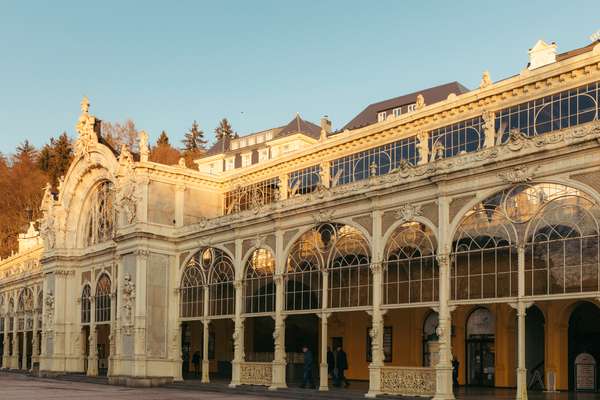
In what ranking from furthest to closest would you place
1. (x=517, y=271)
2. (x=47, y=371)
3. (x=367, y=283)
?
(x=47, y=371) < (x=367, y=283) < (x=517, y=271)

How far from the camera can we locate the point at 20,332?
66.5m

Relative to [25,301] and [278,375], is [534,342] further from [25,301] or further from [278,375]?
[25,301]

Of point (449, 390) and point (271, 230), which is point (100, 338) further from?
point (449, 390)

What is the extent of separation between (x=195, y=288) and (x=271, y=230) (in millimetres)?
7546

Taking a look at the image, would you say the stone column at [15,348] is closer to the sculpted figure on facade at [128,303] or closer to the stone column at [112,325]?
the stone column at [112,325]

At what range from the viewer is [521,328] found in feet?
74.7

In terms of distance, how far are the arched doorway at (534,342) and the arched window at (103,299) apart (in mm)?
25993

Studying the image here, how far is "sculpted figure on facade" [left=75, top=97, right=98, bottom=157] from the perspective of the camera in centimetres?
4762

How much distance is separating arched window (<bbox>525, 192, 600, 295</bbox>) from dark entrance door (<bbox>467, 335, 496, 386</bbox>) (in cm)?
974

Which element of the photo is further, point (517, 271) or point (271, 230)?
point (271, 230)

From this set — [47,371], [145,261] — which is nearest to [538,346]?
[145,261]

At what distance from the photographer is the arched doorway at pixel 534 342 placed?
30.2 m

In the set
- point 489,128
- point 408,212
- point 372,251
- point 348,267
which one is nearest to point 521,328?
point 408,212

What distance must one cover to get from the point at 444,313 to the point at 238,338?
1260 centimetres
